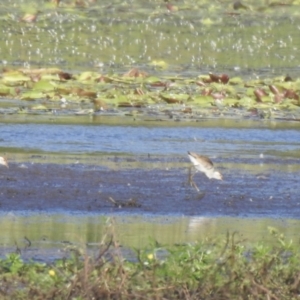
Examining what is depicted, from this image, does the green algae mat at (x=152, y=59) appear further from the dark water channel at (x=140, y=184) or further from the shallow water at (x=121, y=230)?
the shallow water at (x=121, y=230)

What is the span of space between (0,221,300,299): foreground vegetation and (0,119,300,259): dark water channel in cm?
25

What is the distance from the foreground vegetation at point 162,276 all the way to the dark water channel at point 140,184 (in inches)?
9.8

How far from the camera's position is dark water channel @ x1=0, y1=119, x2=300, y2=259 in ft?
25.5

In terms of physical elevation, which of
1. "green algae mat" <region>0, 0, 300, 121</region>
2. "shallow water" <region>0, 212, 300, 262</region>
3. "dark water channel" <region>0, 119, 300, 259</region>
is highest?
"shallow water" <region>0, 212, 300, 262</region>

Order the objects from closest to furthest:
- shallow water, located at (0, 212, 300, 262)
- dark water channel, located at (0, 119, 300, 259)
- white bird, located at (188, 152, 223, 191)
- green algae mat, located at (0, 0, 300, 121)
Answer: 1. shallow water, located at (0, 212, 300, 262)
2. dark water channel, located at (0, 119, 300, 259)
3. white bird, located at (188, 152, 223, 191)
4. green algae mat, located at (0, 0, 300, 121)

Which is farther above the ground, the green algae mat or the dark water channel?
the dark water channel

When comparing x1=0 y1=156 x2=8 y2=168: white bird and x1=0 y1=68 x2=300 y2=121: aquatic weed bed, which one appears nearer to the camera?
x1=0 y1=156 x2=8 y2=168: white bird

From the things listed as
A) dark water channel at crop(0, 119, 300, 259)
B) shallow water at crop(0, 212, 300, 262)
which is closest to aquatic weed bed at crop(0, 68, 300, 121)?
dark water channel at crop(0, 119, 300, 259)

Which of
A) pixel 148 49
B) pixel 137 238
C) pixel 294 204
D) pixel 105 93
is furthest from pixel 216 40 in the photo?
pixel 137 238

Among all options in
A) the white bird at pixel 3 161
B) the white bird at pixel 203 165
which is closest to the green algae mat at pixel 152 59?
the white bird at pixel 3 161

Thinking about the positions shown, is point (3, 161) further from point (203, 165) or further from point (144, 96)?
point (144, 96)

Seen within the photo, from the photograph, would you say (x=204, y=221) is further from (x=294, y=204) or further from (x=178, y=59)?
(x=178, y=59)

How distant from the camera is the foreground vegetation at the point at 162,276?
5.73m

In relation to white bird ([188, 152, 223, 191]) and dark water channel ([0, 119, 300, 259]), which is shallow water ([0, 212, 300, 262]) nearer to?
dark water channel ([0, 119, 300, 259])
